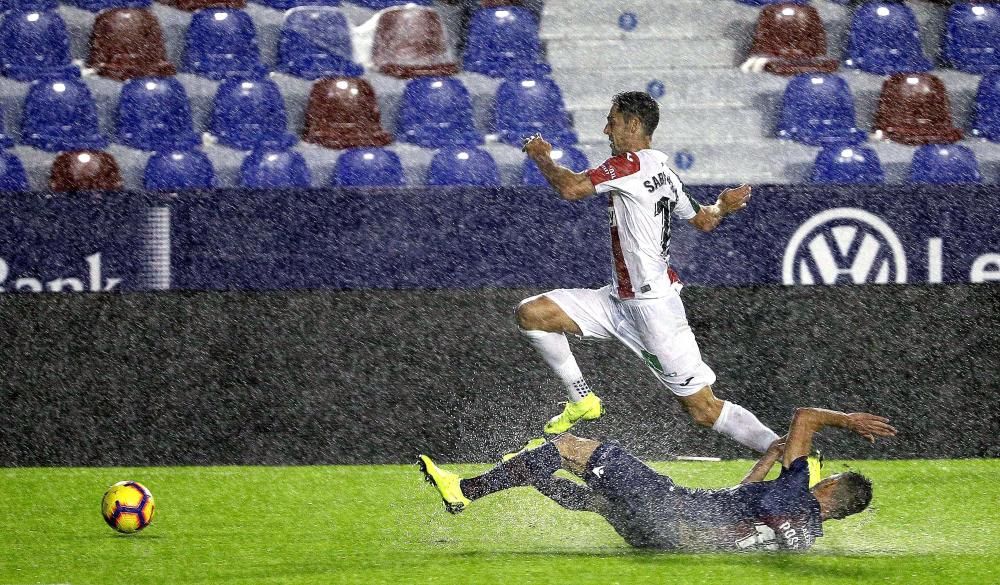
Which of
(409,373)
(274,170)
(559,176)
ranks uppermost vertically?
(559,176)

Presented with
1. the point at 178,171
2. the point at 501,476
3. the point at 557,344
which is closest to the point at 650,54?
the point at 178,171

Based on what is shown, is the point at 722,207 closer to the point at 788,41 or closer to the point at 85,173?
the point at 788,41

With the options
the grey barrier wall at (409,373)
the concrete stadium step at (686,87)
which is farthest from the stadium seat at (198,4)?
the grey barrier wall at (409,373)

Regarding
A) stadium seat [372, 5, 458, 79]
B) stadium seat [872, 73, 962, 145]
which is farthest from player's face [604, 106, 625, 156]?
stadium seat [872, 73, 962, 145]

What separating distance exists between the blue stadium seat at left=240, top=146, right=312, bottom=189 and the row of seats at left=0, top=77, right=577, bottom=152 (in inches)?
12.1

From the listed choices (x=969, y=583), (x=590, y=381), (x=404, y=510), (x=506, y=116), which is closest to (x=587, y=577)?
(x=969, y=583)

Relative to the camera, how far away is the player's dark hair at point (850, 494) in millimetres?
5305

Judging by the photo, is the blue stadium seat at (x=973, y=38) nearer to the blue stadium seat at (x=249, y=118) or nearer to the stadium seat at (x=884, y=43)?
the stadium seat at (x=884, y=43)

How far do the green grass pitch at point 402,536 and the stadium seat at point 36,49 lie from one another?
3581mm

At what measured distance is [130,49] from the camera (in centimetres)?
1096

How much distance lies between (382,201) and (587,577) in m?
4.01

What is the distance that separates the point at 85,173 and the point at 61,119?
697 mm

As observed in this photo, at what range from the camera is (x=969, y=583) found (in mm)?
5008

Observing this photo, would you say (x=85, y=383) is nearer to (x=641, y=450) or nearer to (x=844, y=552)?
(x=641, y=450)
